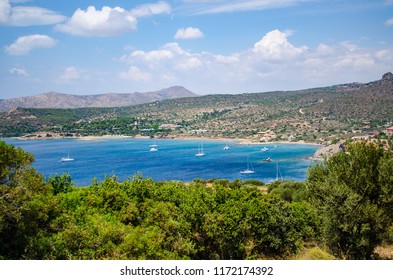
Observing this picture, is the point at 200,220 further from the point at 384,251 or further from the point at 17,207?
the point at 384,251

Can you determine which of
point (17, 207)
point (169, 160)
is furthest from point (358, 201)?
point (169, 160)

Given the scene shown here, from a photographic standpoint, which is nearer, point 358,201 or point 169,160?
point 358,201

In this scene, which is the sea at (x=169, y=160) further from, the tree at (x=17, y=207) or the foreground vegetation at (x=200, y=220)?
the tree at (x=17, y=207)

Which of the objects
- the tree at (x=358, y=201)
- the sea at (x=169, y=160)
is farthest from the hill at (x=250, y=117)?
the tree at (x=358, y=201)

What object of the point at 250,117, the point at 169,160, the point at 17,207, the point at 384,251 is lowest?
the point at 169,160

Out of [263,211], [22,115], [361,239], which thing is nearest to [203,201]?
[263,211]

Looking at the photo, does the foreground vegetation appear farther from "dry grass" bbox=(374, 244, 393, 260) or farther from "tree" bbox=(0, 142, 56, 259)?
"dry grass" bbox=(374, 244, 393, 260)

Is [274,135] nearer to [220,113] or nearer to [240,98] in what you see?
[220,113]
